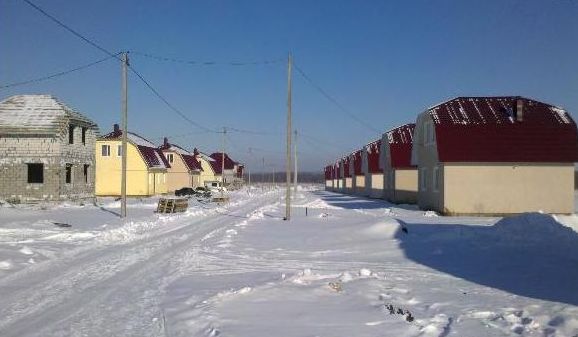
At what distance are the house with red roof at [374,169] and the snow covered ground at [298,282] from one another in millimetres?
34466

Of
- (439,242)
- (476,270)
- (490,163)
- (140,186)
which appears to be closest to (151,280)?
(476,270)

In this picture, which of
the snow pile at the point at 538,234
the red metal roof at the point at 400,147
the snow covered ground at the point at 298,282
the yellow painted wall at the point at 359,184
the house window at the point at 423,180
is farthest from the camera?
the yellow painted wall at the point at 359,184

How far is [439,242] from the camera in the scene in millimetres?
16391

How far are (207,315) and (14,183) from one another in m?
31.1

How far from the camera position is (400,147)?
4431 centimetres

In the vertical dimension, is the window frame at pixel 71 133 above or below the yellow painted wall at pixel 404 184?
above

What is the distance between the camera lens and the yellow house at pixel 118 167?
1983 inches

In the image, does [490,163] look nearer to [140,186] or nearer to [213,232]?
[213,232]

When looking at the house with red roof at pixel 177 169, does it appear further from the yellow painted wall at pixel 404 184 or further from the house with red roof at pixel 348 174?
the yellow painted wall at pixel 404 184

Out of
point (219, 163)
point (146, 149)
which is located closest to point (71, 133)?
point (146, 149)

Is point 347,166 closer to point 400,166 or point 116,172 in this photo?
point 400,166

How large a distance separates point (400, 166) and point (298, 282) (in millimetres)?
34564

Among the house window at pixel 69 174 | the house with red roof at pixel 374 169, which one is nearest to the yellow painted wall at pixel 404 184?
the house with red roof at pixel 374 169

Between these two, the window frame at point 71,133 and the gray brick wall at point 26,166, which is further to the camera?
the window frame at point 71,133
